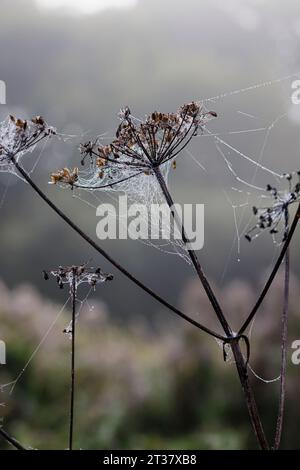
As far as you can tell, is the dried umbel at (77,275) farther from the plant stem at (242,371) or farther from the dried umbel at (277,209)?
the dried umbel at (277,209)

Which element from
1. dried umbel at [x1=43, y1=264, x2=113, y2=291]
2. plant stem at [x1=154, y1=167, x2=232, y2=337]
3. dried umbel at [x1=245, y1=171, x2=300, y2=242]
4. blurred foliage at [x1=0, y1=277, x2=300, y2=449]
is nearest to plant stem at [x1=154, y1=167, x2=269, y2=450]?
plant stem at [x1=154, y1=167, x2=232, y2=337]

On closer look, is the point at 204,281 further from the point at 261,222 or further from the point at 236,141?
the point at 236,141

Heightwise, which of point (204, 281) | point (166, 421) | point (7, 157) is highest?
point (7, 157)

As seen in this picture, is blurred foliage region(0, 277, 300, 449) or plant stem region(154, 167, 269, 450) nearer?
plant stem region(154, 167, 269, 450)

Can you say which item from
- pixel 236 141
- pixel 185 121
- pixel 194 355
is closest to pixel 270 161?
pixel 236 141

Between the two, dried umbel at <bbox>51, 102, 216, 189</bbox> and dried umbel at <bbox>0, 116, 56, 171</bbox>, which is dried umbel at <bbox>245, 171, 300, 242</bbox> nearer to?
dried umbel at <bbox>51, 102, 216, 189</bbox>
